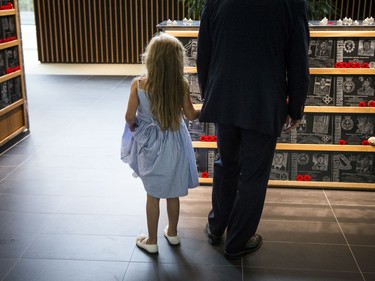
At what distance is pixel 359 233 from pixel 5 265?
2180mm

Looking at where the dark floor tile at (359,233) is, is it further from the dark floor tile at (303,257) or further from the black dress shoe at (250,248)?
the black dress shoe at (250,248)

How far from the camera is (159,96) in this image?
2.84 meters

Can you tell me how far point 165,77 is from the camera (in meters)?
2.83

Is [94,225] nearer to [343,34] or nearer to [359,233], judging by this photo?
[359,233]

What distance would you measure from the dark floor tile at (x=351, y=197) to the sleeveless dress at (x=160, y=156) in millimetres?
1444

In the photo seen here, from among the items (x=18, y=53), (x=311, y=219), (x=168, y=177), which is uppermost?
(x=18, y=53)

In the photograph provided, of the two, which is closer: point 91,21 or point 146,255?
point 146,255

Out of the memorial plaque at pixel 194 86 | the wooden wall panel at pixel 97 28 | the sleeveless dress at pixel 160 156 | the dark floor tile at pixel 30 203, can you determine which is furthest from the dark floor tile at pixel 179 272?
the wooden wall panel at pixel 97 28

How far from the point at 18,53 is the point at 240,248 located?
140 inches

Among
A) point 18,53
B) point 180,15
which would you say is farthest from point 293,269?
point 180,15

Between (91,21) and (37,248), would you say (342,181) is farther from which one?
(91,21)

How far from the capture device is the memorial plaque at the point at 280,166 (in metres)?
4.18

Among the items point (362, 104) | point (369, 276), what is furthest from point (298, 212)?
point (362, 104)

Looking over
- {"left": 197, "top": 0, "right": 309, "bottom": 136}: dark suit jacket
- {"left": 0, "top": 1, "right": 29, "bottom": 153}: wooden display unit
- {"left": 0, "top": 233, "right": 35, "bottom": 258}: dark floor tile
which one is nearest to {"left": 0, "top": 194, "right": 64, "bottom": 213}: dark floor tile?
{"left": 0, "top": 233, "right": 35, "bottom": 258}: dark floor tile
